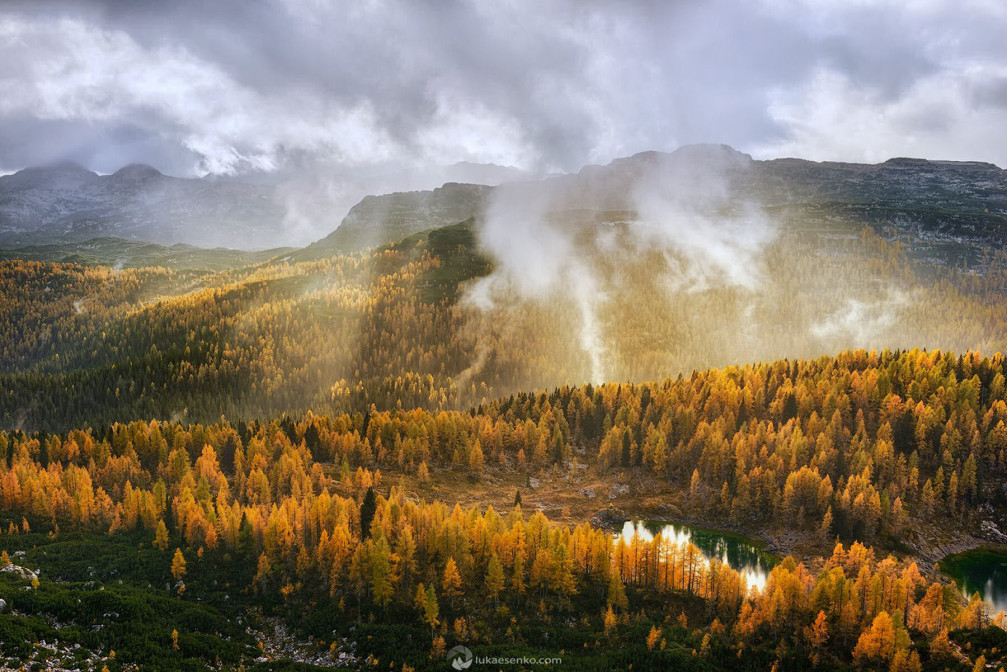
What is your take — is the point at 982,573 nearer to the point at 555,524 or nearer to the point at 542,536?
the point at 555,524

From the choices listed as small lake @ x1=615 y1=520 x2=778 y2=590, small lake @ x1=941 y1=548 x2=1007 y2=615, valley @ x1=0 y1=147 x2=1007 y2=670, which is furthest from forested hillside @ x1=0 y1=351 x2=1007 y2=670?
small lake @ x1=941 y1=548 x2=1007 y2=615

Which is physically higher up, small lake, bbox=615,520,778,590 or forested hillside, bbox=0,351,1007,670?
forested hillside, bbox=0,351,1007,670

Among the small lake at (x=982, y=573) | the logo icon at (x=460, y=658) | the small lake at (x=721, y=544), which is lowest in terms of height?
the small lake at (x=982, y=573)

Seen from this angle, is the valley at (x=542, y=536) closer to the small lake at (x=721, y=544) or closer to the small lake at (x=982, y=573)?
the small lake at (x=721, y=544)

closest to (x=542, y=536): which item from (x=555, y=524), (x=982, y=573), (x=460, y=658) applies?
(x=460, y=658)

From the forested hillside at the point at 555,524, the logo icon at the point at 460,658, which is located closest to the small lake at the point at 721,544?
the forested hillside at the point at 555,524

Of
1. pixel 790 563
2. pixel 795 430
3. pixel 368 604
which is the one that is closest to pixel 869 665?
pixel 790 563

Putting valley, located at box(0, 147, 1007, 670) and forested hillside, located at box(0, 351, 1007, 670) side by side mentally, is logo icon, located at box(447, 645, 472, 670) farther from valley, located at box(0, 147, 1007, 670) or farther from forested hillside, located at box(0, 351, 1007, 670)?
forested hillside, located at box(0, 351, 1007, 670)
